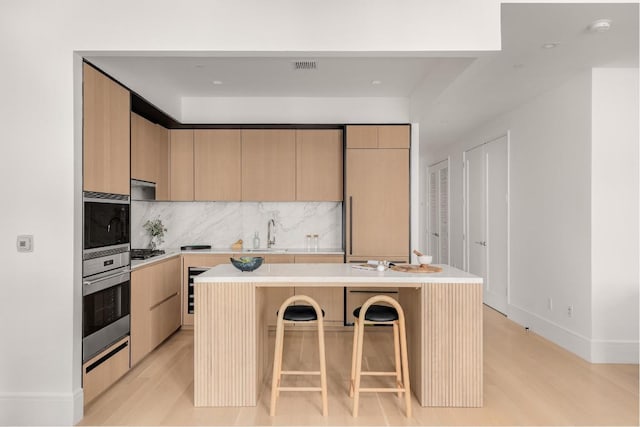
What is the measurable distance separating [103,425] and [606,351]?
412cm

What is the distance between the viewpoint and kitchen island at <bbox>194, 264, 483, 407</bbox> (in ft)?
9.34

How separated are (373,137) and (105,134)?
9.17ft

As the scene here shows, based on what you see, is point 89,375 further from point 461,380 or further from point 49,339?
point 461,380

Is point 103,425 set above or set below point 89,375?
below

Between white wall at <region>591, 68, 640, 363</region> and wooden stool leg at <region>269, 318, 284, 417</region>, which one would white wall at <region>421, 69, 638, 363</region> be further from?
wooden stool leg at <region>269, 318, 284, 417</region>

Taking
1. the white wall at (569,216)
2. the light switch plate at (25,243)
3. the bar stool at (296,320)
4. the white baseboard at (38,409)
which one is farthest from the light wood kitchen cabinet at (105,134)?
the white wall at (569,216)

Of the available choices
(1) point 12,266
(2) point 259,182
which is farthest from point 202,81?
(1) point 12,266

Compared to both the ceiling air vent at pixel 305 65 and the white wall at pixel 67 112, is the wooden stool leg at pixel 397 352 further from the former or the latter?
the ceiling air vent at pixel 305 65

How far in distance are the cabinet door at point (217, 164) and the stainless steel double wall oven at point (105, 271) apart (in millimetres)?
1503

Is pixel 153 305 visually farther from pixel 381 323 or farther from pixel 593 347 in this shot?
pixel 593 347

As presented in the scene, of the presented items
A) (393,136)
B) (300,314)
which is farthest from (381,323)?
(393,136)

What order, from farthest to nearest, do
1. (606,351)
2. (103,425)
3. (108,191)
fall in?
1. (606,351)
2. (108,191)
3. (103,425)

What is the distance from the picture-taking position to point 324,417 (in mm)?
2717

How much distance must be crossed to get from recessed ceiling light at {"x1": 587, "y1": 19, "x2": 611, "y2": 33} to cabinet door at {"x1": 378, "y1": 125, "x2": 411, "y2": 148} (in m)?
2.12
